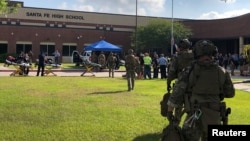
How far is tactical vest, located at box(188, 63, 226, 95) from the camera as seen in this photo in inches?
227

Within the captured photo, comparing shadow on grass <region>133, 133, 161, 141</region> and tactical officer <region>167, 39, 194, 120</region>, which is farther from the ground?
tactical officer <region>167, 39, 194, 120</region>

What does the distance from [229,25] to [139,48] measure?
12.1 meters

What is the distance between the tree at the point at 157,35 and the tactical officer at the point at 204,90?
50.9 m

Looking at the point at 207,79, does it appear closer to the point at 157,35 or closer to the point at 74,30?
the point at 157,35

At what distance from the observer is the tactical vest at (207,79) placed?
18.9 ft

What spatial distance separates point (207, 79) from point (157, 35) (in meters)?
51.1

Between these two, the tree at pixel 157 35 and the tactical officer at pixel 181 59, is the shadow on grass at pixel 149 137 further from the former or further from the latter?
the tree at pixel 157 35

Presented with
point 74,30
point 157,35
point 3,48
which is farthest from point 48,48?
point 157,35

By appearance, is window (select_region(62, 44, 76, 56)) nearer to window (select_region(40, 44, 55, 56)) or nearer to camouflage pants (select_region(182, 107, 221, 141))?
window (select_region(40, 44, 55, 56))

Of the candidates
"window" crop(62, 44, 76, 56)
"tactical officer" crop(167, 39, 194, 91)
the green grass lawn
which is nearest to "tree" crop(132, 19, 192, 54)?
"window" crop(62, 44, 76, 56)

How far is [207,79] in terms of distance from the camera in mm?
5766

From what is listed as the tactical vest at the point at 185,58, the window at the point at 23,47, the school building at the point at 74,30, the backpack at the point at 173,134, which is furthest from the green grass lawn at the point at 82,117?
the window at the point at 23,47

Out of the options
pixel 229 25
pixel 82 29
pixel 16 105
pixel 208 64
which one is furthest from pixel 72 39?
pixel 208 64

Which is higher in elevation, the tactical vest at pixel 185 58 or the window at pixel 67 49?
the window at pixel 67 49
